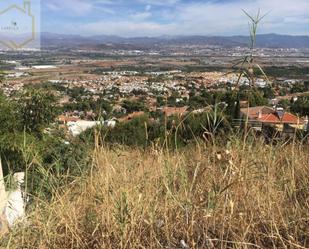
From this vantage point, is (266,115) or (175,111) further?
(175,111)

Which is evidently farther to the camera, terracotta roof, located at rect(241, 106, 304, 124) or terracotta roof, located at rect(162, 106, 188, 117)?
terracotta roof, located at rect(162, 106, 188, 117)

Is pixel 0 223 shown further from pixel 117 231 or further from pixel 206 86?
pixel 206 86

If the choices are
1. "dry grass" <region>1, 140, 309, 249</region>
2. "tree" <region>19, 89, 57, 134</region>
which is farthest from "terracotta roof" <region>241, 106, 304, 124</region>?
"tree" <region>19, 89, 57, 134</region>

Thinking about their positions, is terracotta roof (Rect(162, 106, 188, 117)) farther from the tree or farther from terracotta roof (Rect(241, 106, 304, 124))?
the tree

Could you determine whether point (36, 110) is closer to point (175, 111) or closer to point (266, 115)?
point (175, 111)

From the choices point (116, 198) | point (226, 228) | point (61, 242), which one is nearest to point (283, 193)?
point (226, 228)

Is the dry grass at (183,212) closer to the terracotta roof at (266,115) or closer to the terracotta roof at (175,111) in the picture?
the terracotta roof at (266,115)

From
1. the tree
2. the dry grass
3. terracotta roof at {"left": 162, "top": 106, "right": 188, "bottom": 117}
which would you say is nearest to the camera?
the dry grass

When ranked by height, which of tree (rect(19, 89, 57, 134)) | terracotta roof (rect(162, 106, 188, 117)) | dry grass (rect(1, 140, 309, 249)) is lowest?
tree (rect(19, 89, 57, 134))

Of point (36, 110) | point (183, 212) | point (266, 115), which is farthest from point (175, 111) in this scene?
point (36, 110)
